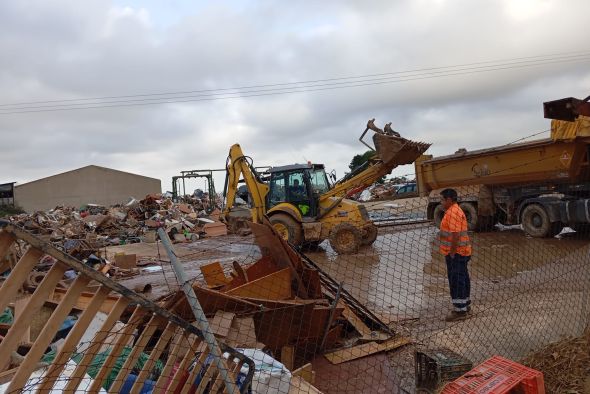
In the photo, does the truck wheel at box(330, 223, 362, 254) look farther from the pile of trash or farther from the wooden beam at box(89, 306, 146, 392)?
the wooden beam at box(89, 306, 146, 392)

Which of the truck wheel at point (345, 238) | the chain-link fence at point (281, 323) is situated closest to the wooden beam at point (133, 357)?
the chain-link fence at point (281, 323)

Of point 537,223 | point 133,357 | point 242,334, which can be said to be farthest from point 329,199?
point 133,357

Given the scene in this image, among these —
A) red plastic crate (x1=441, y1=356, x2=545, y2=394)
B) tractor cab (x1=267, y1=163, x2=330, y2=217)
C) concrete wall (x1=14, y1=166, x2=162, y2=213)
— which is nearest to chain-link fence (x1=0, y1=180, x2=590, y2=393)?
red plastic crate (x1=441, y1=356, x2=545, y2=394)

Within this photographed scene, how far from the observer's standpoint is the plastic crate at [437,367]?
3506 mm

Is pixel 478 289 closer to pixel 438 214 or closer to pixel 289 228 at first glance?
pixel 289 228

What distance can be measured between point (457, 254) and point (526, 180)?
7.83 m

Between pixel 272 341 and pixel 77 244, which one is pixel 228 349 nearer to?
pixel 272 341

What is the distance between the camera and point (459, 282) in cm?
548

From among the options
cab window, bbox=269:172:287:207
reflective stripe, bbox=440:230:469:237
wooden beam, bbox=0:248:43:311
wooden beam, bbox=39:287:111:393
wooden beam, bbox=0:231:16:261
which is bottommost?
reflective stripe, bbox=440:230:469:237

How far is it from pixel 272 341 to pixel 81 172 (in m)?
42.9

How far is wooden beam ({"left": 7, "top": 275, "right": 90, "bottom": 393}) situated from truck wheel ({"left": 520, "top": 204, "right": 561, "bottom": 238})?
486 inches

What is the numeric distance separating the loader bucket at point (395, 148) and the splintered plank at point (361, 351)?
751cm

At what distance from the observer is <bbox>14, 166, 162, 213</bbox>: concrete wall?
129 feet

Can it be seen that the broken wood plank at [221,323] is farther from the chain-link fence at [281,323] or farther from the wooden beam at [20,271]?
the wooden beam at [20,271]
